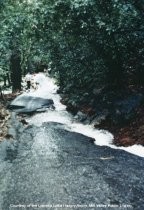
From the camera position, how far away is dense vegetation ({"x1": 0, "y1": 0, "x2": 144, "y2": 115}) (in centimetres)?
1452

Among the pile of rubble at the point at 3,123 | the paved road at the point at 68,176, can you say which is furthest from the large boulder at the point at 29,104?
the paved road at the point at 68,176

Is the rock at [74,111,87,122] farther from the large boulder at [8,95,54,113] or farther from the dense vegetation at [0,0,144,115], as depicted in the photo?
the large boulder at [8,95,54,113]

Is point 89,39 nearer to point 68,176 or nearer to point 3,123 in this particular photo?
point 3,123

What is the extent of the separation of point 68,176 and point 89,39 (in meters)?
7.84

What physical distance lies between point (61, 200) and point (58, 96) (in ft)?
56.3

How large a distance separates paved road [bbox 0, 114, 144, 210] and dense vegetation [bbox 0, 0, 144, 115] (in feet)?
13.6

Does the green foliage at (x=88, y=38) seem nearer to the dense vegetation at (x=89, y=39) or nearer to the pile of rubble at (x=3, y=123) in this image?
the dense vegetation at (x=89, y=39)

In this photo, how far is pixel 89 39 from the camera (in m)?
15.9

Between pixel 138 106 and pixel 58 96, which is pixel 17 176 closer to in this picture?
pixel 138 106

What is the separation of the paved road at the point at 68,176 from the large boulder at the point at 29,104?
6445 millimetres

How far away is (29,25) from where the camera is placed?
19.0m

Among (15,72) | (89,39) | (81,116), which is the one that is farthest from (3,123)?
(15,72)

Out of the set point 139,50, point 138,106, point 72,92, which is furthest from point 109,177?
point 72,92

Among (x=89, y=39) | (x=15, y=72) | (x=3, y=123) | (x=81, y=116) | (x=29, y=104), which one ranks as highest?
(x=89, y=39)
